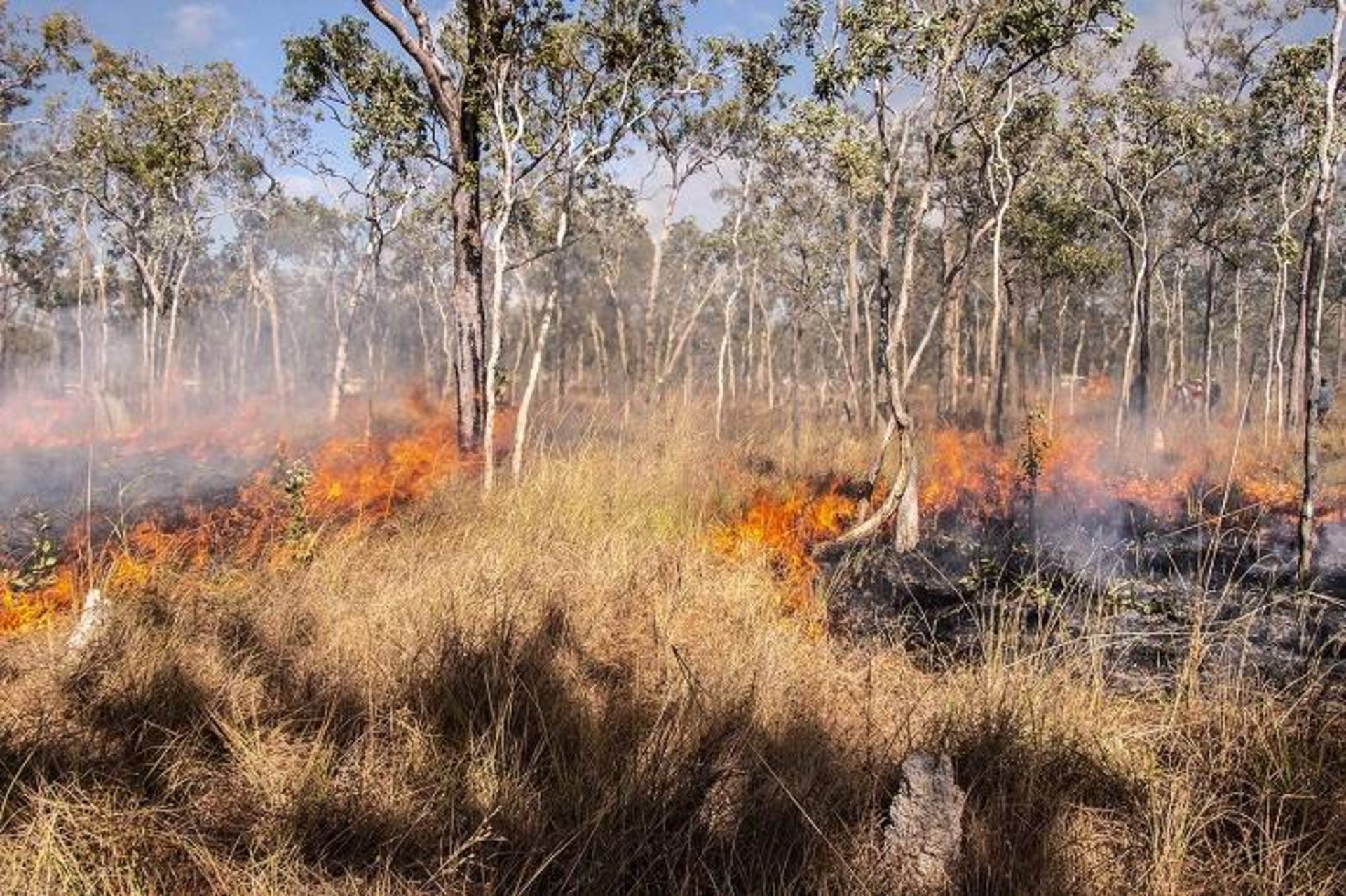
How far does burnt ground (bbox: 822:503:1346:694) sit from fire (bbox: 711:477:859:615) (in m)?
0.30

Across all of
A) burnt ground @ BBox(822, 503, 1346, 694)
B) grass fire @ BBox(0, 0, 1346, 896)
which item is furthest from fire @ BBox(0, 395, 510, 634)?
burnt ground @ BBox(822, 503, 1346, 694)

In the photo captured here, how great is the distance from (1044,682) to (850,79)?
850cm

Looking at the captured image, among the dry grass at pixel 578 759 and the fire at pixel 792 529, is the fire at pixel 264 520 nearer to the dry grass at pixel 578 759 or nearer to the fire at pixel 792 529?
the dry grass at pixel 578 759

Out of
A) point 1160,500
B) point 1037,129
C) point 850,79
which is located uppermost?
point 1037,129

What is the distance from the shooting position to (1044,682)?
9.71 ft

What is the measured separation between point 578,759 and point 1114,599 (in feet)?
10.4

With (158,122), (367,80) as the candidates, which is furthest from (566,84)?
(158,122)

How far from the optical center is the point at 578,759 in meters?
2.50

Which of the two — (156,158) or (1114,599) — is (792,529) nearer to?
(1114,599)

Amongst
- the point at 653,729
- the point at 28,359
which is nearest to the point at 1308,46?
the point at 653,729

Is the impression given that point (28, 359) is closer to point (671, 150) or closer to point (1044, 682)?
point (671, 150)

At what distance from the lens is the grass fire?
2.16m

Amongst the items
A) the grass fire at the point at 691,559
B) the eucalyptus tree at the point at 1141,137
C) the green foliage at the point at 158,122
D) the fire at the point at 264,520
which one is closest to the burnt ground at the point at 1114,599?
the grass fire at the point at 691,559

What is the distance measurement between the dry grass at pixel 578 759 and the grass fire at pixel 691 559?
0.02 meters
